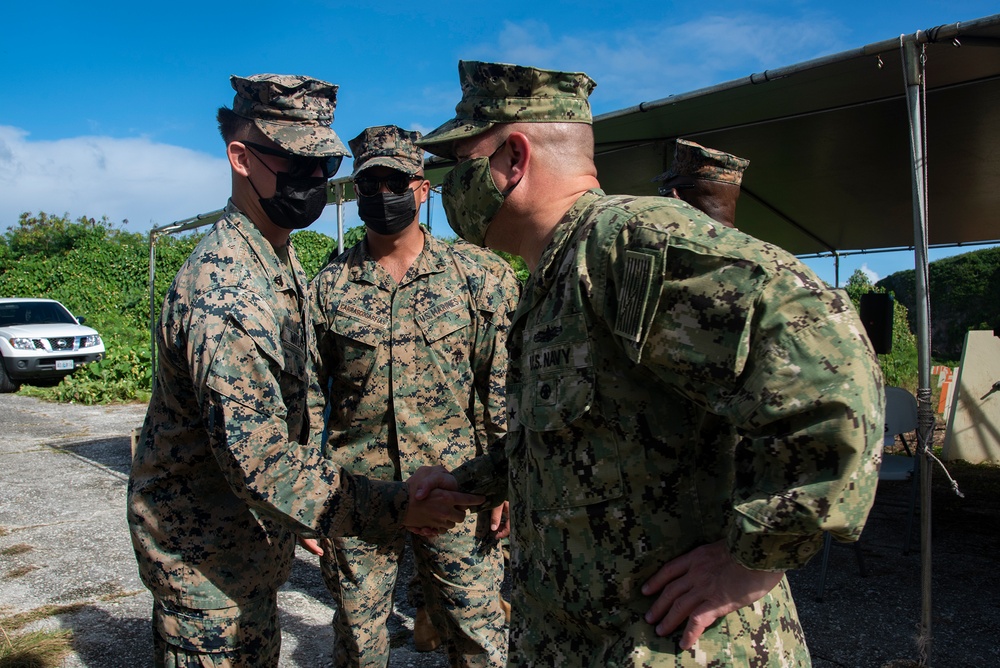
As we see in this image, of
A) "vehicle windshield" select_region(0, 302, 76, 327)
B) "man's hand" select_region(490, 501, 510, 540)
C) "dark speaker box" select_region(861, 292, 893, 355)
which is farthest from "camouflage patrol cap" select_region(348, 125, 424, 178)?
"vehicle windshield" select_region(0, 302, 76, 327)

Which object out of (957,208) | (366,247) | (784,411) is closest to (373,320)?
(366,247)

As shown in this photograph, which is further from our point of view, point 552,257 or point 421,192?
point 421,192

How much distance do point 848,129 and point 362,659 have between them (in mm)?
4555

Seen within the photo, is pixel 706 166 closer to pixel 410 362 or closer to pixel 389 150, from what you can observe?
pixel 389 150

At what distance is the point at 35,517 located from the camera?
5.93m

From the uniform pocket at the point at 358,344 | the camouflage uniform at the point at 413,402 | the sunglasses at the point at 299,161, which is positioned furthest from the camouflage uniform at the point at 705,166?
the sunglasses at the point at 299,161

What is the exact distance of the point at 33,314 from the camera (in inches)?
575

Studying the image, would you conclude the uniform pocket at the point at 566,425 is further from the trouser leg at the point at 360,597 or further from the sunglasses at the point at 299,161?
the trouser leg at the point at 360,597

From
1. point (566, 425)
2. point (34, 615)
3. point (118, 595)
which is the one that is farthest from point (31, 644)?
point (566, 425)

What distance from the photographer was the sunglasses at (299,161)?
7.31 feet

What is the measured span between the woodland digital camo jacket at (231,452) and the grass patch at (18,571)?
3.43 m

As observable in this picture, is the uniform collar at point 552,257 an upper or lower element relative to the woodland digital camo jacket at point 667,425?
upper

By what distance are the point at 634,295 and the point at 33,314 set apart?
54.0 feet

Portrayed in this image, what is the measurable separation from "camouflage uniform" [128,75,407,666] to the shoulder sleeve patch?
103 centimetres
